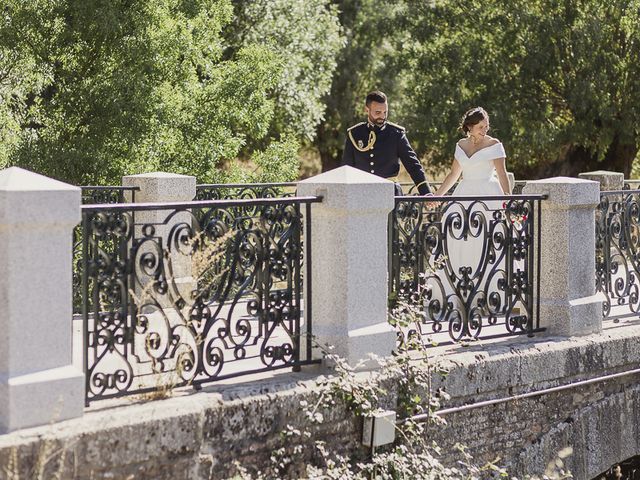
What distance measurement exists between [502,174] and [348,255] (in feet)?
9.55

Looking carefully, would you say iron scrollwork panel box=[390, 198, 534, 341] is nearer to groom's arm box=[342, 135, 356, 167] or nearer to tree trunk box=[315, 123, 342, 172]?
groom's arm box=[342, 135, 356, 167]

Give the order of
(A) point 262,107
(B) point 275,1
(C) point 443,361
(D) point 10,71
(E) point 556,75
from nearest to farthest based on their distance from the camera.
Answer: (C) point 443,361 < (D) point 10,71 < (A) point 262,107 < (B) point 275,1 < (E) point 556,75

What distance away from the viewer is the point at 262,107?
19.7 meters

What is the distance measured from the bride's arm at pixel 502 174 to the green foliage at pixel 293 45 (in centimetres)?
1522

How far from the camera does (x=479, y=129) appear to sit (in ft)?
30.8

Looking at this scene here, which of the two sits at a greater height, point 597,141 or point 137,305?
point 597,141

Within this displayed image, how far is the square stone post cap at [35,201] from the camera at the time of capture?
533cm

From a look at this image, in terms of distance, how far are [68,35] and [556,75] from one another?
13.7 meters

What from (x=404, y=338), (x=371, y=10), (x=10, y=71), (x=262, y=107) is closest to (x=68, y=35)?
(x=10, y=71)

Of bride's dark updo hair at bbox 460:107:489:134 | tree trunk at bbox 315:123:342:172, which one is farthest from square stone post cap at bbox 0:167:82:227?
tree trunk at bbox 315:123:342:172

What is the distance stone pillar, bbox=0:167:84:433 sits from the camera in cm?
541

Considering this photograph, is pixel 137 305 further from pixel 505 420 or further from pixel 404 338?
pixel 505 420

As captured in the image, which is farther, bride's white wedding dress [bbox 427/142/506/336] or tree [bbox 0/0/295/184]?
tree [bbox 0/0/295/184]

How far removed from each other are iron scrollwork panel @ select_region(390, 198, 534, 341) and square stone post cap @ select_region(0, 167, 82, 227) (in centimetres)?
260
